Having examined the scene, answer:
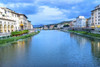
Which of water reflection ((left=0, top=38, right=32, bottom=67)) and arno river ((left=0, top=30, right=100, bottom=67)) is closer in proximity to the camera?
arno river ((left=0, top=30, right=100, bottom=67))

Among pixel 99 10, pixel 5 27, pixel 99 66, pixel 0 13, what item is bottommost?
pixel 99 66

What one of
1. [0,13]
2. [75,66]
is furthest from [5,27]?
[75,66]

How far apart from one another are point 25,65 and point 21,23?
46382 mm

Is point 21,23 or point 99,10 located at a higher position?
point 99,10

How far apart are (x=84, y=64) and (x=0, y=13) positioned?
24.9 meters

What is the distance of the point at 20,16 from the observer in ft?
176

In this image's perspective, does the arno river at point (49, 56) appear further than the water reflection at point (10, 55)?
No

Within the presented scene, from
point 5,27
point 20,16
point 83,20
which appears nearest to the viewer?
point 5,27

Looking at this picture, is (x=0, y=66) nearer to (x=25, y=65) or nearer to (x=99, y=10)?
(x=25, y=65)

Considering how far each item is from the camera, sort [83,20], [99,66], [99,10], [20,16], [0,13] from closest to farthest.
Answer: [99,66], [0,13], [99,10], [20,16], [83,20]

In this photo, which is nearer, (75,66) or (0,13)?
(75,66)

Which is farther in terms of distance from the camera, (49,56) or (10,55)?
(10,55)

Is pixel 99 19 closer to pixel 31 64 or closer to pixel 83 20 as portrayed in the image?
pixel 83 20

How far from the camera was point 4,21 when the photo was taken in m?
30.8
